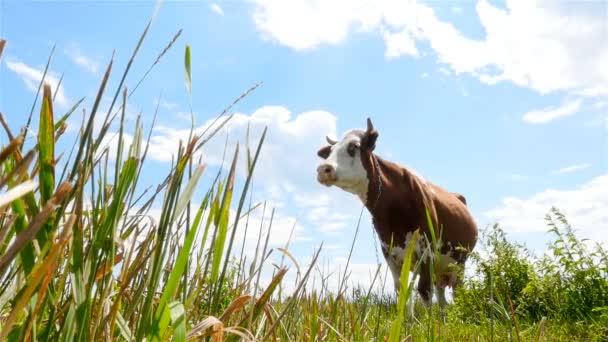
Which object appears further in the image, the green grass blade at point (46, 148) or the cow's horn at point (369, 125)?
the cow's horn at point (369, 125)

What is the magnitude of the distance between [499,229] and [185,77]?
461cm

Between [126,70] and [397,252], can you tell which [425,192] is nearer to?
[397,252]

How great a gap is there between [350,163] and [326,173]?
15.9 inches

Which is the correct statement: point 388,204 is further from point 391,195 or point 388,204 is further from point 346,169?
point 346,169

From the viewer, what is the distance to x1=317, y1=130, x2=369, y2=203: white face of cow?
23.2 ft

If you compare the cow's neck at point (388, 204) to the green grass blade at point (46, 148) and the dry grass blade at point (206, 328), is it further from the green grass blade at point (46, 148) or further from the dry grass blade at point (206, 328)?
the green grass blade at point (46, 148)

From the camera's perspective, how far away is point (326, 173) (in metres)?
7.04

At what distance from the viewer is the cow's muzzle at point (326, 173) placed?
7.02m

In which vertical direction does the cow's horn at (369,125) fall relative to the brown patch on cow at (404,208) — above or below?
above

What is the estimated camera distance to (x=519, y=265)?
5.35m

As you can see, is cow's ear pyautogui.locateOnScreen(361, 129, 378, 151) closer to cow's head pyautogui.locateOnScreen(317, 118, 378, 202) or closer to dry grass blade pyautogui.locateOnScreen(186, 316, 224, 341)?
cow's head pyautogui.locateOnScreen(317, 118, 378, 202)

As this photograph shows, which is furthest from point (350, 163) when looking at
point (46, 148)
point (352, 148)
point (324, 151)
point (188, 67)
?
point (46, 148)

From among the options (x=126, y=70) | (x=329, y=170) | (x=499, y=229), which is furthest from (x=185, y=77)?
(x=329, y=170)

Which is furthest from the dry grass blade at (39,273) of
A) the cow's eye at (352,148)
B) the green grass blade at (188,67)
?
the cow's eye at (352,148)
